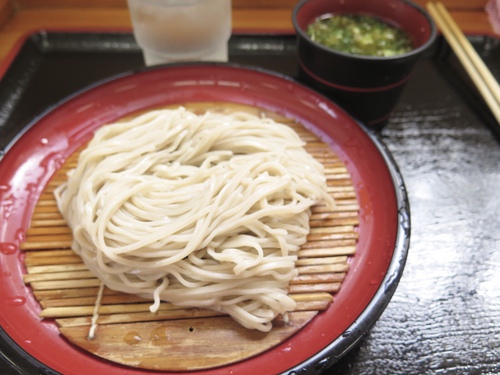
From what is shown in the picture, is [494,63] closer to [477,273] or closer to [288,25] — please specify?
[288,25]

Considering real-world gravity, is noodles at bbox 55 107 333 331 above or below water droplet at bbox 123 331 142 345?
above

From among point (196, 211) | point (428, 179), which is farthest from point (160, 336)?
point (428, 179)

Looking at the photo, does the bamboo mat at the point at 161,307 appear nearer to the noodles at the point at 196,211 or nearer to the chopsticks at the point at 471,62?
the noodles at the point at 196,211

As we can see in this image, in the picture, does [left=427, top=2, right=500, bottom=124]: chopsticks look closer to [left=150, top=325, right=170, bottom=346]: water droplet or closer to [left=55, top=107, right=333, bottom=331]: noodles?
[left=55, top=107, right=333, bottom=331]: noodles

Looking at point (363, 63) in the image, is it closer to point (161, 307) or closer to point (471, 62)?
point (471, 62)

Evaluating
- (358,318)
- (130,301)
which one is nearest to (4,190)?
(130,301)

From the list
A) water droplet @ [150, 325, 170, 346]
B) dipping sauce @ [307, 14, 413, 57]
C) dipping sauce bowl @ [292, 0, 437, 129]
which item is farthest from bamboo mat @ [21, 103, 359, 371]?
dipping sauce @ [307, 14, 413, 57]
